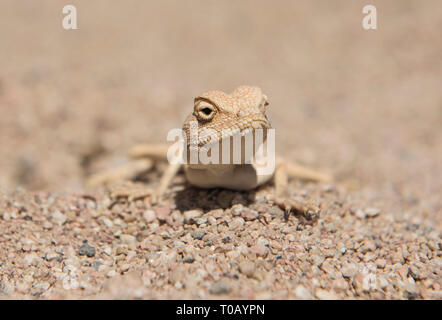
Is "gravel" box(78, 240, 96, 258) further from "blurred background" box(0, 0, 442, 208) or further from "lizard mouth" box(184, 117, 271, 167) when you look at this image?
"blurred background" box(0, 0, 442, 208)

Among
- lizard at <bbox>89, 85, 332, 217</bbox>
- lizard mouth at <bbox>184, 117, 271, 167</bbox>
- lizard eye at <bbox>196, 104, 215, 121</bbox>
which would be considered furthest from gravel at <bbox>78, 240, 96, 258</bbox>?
lizard eye at <bbox>196, 104, 215, 121</bbox>

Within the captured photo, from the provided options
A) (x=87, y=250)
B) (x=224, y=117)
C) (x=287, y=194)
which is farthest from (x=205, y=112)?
(x=87, y=250)

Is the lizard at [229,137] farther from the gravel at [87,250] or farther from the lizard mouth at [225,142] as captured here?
the gravel at [87,250]

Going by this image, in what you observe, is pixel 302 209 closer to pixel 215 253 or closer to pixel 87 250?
pixel 215 253

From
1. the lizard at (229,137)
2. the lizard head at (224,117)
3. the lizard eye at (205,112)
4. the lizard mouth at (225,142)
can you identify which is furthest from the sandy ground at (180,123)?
the lizard eye at (205,112)
